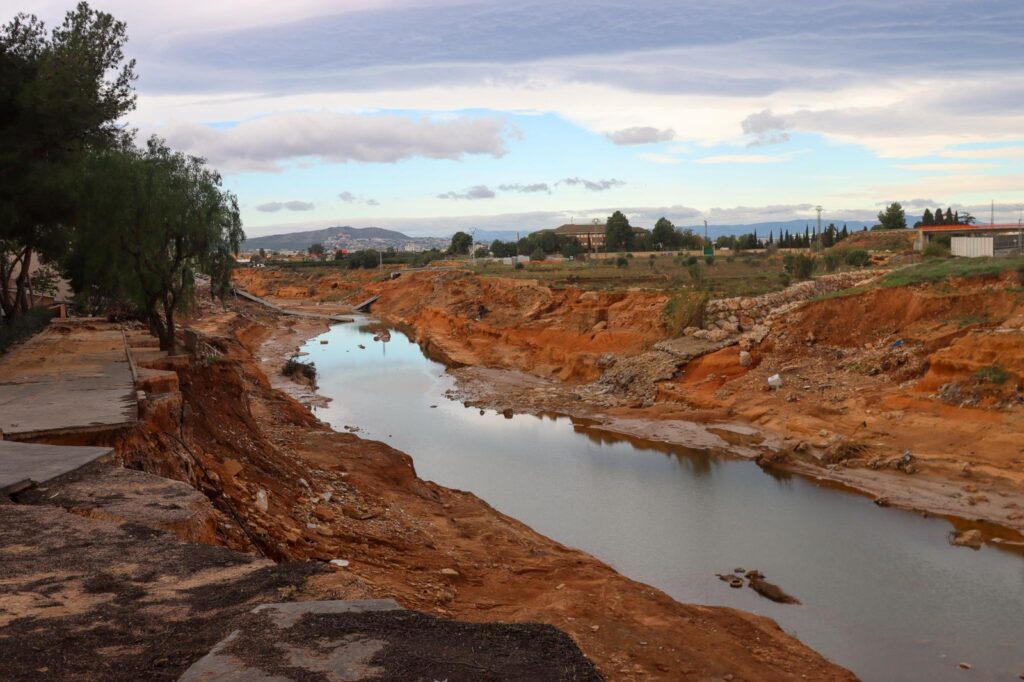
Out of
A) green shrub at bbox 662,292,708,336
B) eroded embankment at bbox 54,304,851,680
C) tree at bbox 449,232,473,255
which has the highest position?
tree at bbox 449,232,473,255

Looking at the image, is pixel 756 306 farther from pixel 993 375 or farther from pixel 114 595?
pixel 114 595

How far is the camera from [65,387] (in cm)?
1520

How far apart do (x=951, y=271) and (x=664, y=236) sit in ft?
226

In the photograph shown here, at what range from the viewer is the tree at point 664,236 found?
97.9 meters

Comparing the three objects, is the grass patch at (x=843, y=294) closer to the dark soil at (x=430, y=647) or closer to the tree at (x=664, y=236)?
the dark soil at (x=430, y=647)

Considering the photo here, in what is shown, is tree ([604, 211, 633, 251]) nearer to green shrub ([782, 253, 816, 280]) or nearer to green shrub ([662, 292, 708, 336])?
green shrub ([782, 253, 816, 280])

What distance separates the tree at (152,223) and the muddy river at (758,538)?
6917 mm

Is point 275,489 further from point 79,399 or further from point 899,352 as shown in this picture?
point 899,352

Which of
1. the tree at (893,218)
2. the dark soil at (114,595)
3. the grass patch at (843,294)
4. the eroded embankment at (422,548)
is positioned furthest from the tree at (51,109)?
the tree at (893,218)

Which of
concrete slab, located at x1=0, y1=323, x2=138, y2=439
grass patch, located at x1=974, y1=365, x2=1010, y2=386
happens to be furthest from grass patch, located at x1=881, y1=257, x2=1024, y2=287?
concrete slab, located at x1=0, y1=323, x2=138, y2=439

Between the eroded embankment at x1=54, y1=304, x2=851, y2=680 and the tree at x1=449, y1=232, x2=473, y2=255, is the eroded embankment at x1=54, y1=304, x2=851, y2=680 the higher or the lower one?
the lower one

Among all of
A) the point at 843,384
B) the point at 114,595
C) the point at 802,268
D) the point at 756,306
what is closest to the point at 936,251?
the point at 802,268

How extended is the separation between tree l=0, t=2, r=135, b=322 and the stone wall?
22103 mm

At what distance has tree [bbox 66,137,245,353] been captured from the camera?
20031mm
